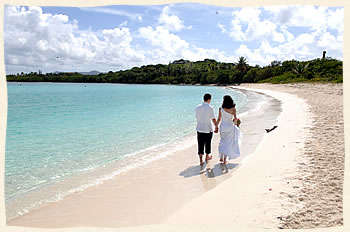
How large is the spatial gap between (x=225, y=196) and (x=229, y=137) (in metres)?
2.32

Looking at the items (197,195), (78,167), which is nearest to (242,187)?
(197,195)

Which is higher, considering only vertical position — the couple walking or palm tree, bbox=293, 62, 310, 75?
palm tree, bbox=293, 62, 310, 75

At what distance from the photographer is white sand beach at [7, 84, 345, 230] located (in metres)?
3.55

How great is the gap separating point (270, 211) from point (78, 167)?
6018mm

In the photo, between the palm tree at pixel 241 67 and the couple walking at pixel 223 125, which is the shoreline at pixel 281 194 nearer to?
the couple walking at pixel 223 125

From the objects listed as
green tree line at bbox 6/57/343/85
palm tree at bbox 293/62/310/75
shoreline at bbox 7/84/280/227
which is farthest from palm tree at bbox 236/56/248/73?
shoreline at bbox 7/84/280/227

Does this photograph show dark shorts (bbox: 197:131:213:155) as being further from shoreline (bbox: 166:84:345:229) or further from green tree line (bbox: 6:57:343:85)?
green tree line (bbox: 6:57:343:85)

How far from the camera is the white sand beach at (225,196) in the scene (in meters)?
3.55

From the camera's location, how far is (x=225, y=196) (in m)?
4.45

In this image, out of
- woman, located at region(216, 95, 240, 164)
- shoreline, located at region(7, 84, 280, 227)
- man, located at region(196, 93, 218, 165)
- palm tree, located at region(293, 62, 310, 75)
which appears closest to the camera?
shoreline, located at region(7, 84, 280, 227)

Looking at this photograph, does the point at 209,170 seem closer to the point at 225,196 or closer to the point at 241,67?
the point at 225,196

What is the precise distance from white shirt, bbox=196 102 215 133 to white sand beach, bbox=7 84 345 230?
1.02m

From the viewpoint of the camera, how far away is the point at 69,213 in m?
4.77

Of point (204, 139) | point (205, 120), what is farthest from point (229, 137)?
point (205, 120)
